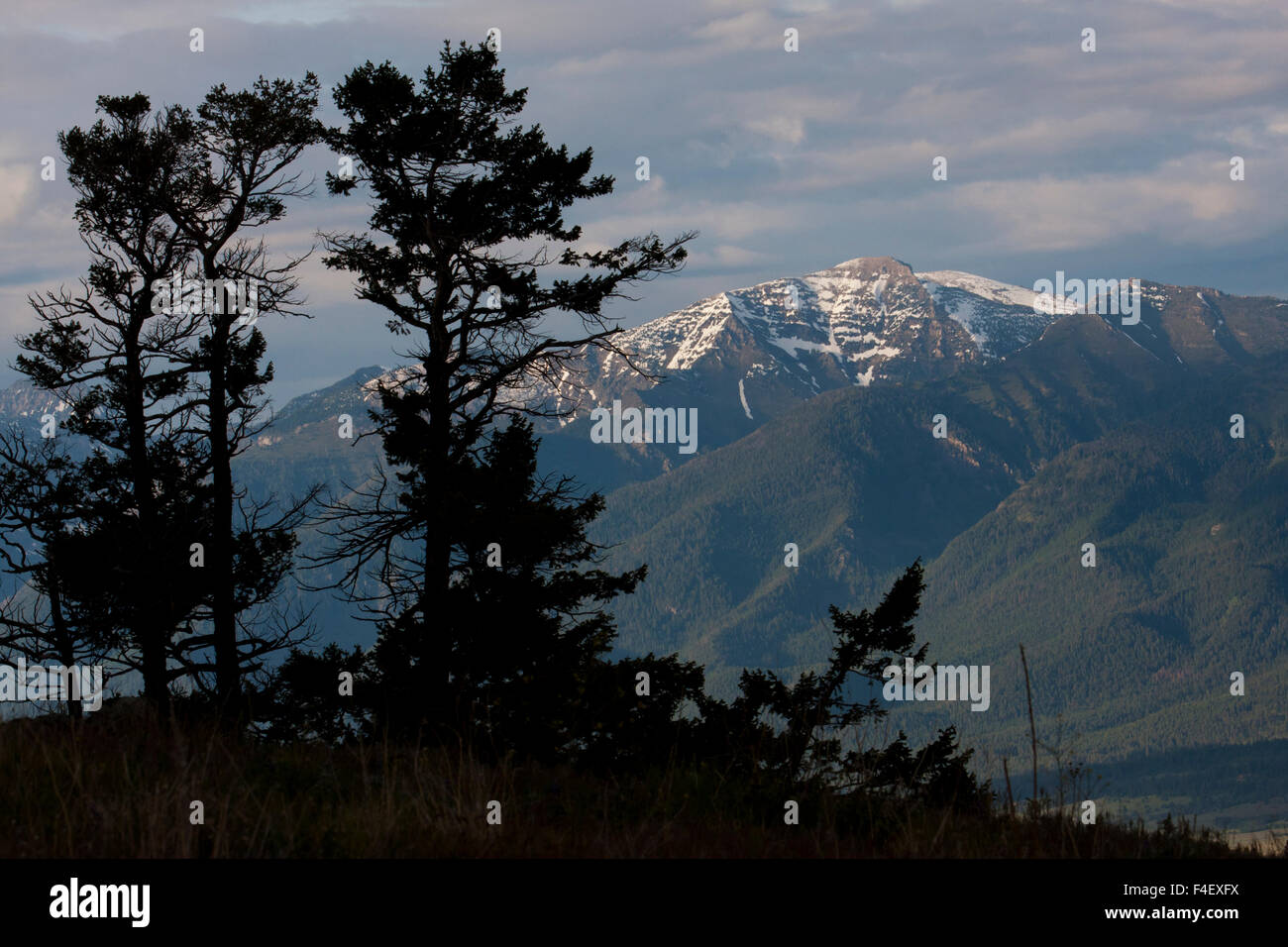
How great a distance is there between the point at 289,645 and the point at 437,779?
1960 cm

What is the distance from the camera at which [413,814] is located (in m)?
6.20

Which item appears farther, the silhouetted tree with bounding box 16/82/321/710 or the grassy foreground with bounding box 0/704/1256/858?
the silhouetted tree with bounding box 16/82/321/710

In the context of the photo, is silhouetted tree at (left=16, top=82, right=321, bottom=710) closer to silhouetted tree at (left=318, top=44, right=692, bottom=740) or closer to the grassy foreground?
silhouetted tree at (left=318, top=44, right=692, bottom=740)

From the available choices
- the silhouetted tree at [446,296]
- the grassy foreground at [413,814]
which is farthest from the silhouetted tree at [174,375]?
the grassy foreground at [413,814]

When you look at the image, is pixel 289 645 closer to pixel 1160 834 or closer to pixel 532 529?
pixel 532 529

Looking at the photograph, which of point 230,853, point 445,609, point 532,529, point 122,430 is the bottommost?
point 230,853

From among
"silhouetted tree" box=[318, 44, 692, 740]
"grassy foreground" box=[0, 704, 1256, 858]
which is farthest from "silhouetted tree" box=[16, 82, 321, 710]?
"grassy foreground" box=[0, 704, 1256, 858]

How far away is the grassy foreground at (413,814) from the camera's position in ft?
18.6

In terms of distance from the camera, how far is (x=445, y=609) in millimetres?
25219

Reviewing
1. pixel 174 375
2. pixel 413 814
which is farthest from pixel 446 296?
pixel 413 814

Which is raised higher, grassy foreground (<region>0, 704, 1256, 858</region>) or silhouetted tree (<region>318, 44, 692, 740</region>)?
silhouetted tree (<region>318, 44, 692, 740</region>)

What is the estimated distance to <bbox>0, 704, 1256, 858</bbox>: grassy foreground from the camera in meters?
5.66

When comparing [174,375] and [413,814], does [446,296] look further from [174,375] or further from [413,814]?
[413,814]
